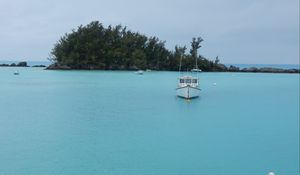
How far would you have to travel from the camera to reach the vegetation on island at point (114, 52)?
299 feet

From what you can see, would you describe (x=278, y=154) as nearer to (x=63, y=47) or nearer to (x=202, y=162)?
(x=202, y=162)

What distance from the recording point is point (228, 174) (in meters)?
13.8

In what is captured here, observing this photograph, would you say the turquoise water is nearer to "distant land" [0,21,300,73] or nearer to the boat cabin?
the boat cabin

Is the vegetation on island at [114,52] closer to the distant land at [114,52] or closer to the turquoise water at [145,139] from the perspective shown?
the distant land at [114,52]

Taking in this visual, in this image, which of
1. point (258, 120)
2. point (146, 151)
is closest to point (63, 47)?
point (258, 120)

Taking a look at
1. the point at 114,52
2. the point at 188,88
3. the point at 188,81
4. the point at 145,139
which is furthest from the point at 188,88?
the point at 114,52

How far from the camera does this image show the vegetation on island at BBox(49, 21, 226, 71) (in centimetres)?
9100

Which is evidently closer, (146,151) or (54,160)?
(54,160)

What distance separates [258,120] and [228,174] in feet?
43.0

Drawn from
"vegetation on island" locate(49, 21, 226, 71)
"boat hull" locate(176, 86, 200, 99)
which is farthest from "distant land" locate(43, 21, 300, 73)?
"boat hull" locate(176, 86, 200, 99)

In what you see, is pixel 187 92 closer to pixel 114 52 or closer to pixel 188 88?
pixel 188 88

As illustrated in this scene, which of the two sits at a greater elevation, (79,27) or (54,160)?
(79,27)

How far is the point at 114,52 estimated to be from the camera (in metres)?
92.4

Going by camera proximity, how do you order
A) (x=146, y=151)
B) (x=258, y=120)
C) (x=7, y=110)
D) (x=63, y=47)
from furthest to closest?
(x=63, y=47), (x=7, y=110), (x=258, y=120), (x=146, y=151)
